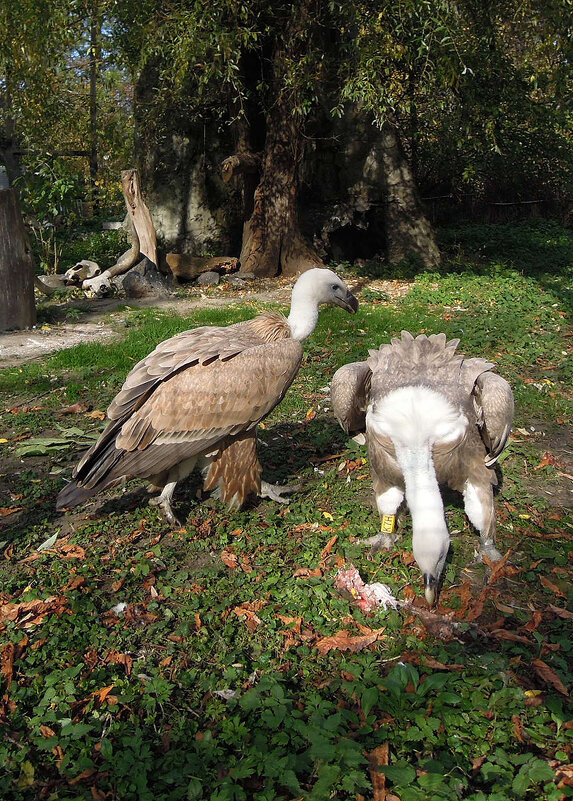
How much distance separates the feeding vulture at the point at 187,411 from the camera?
4.11 metres

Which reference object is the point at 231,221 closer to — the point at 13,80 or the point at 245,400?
the point at 13,80

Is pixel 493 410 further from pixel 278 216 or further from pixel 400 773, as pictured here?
pixel 278 216

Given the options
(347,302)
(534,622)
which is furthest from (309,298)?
(534,622)

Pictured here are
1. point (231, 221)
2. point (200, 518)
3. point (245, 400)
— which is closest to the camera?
point (245, 400)

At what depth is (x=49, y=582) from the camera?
3721 mm

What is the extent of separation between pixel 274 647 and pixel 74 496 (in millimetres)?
1618

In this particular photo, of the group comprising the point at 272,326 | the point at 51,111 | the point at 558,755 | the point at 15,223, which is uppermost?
the point at 51,111

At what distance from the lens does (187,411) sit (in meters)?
4.11

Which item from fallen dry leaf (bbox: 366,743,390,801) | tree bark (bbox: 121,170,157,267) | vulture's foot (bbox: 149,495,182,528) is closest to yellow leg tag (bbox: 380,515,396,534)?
vulture's foot (bbox: 149,495,182,528)

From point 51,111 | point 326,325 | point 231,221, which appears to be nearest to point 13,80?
point 51,111

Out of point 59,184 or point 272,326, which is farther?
point 59,184

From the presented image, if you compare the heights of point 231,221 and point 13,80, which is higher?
point 13,80

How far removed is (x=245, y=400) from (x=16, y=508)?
1792 mm

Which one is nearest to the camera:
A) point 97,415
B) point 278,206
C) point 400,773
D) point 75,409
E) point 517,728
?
point 400,773
